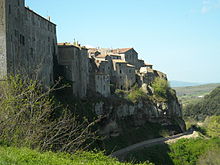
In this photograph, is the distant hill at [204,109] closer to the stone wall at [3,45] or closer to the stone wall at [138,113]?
the stone wall at [138,113]

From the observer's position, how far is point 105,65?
64.0 m

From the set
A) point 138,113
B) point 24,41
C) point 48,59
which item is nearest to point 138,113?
point 138,113

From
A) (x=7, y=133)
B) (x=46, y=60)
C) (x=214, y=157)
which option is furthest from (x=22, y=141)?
(x=214, y=157)

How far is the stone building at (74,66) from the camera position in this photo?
1836 inches

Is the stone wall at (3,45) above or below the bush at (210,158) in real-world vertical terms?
above

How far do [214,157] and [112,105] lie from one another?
19409 millimetres

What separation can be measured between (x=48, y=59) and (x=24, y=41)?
7337 mm

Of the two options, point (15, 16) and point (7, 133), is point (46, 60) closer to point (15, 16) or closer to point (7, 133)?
point (15, 16)

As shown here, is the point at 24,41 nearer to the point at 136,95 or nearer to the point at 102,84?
the point at 102,84

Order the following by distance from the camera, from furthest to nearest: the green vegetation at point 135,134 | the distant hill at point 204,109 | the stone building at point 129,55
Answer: the distant hill at point 204,109
the stone building at point 129,55
the green vegetation at point 135,134

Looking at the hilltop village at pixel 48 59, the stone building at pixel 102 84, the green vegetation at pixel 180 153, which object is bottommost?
Answer: the green vegetation at pixel 180 153

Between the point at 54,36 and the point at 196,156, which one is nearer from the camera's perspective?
the point at 54,36

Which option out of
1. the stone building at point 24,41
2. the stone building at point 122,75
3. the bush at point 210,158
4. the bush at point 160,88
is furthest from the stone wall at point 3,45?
the bush at point 160,88

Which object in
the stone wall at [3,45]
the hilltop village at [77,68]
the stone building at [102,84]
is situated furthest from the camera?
the stone building at [102,84]
